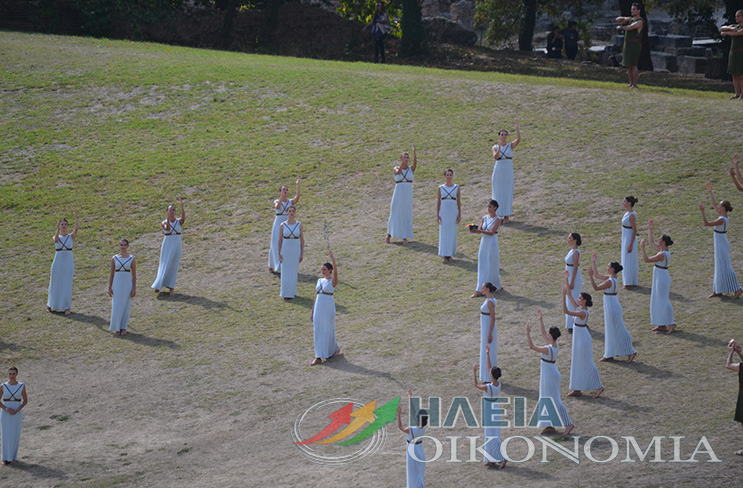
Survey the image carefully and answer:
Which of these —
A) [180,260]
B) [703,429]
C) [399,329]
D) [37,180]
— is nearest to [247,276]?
[180,260]

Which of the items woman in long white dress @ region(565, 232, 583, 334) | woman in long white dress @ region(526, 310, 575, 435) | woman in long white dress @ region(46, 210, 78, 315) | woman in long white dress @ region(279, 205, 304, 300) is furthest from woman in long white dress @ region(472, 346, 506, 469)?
woman in long white dress @ region(46, 210, 78, 315)

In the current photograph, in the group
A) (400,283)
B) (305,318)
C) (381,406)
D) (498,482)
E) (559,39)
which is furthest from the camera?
(559,39)

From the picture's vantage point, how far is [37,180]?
2306cm

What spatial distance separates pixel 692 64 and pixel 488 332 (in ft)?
88.8

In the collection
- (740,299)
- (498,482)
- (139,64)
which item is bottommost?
(498,482)

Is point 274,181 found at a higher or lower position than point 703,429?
higher

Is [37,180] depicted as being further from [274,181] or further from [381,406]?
[381,406]

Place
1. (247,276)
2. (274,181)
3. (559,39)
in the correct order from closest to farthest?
(247,276), (274,181), (559,39)

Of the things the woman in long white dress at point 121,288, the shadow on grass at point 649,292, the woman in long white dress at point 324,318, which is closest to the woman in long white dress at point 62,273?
the woman in long white dress at point 121,288

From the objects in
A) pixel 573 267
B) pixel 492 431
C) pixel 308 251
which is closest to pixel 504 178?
pixel 308 251

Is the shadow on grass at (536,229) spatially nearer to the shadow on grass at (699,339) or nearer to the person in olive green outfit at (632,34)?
the shadow on grass at (699,339)

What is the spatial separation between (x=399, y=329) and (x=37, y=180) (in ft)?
43.1

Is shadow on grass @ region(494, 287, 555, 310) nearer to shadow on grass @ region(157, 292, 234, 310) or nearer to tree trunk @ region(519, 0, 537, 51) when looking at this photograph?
shadow on grass @ region(157, 292, 234, 310)

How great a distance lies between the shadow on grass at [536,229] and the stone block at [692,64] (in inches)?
799
